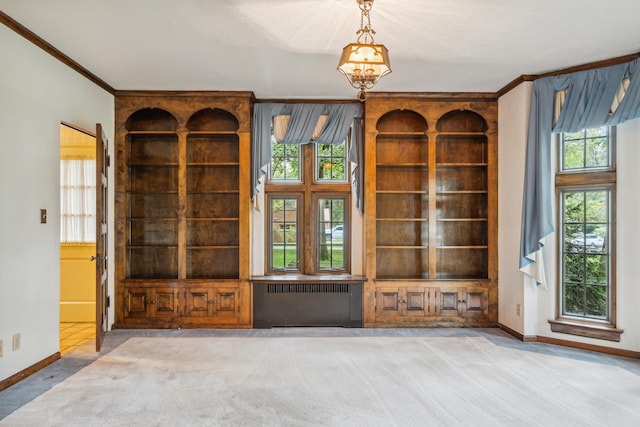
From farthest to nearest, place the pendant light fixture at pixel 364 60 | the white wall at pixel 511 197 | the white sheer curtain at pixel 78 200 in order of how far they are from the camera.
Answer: the white sheer curtain at pixel 78 200 < the white wall at pixel 511 197 < the pendant light fixture at pixel 364 60

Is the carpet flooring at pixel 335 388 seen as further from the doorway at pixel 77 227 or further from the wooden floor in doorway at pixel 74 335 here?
the doorway at pixel 77 227

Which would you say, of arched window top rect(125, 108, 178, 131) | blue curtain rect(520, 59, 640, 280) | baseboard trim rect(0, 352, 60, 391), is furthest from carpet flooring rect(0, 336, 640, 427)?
arched window top rect(125, 108, 178, 131)

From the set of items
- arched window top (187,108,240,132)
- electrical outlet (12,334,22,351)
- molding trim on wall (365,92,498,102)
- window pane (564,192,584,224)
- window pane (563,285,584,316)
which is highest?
molding trim on wall (365,92,498,102)

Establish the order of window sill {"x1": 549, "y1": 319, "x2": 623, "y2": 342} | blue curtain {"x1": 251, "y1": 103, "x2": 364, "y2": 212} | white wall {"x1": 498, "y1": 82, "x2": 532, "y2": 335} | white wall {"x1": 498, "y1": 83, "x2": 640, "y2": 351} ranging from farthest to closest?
1. blue curtain {"x1": 251, "y1": 103, "x2": 364, "y2": 212}
2. white wall {"x1": 498, "y1": 82, "x2": 532, "y2": 335}
3. window sill {"x1": 549, "y1": 319, "x2": 623, "y2": 342}
4. white wall {"x1": 498, "y1": 83, "x2": 640, "y2": 351}

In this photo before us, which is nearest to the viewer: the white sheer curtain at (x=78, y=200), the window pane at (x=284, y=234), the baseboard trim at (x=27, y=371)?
the baseboard trim at (x=27, y=371)

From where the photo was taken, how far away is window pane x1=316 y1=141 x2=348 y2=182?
5949 millimetres

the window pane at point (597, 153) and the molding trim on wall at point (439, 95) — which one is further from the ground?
the molding trim on wall at point (439, 95)

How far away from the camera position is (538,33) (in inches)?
145

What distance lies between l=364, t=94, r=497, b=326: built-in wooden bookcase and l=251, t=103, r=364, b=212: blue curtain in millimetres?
168

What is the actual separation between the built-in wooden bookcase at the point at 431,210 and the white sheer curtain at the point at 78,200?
3630 mm

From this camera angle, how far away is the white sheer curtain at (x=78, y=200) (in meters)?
5.66

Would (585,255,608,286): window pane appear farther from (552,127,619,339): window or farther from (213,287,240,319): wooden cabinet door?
(213,287,240,319): wooden cabinet door

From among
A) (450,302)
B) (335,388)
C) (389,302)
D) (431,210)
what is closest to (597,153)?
(431,210)

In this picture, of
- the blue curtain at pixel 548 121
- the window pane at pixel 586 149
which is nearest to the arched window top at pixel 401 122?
the blue curtain at pixel 548 121
